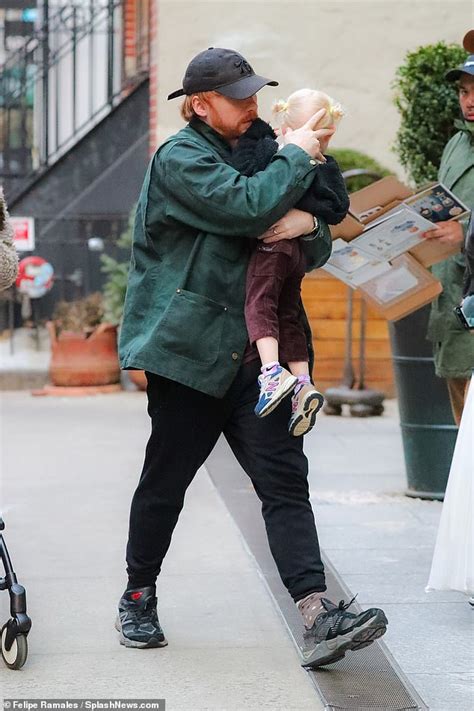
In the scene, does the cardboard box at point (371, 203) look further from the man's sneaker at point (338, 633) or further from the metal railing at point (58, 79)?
the metal railing at point (58, 79)

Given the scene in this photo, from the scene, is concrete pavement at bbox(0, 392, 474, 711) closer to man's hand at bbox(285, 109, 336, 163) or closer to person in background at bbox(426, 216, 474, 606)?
person in background at bbox(426, 216, 474, 606)

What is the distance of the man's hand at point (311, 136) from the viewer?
409 cm

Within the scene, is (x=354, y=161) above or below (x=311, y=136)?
A: below

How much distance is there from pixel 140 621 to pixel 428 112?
3.83m

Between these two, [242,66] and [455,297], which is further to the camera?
[455,297]

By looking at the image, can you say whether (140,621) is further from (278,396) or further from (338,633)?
(278,396)

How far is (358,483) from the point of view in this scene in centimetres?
733

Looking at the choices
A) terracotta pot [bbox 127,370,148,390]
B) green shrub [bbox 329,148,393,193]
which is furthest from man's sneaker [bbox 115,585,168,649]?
green shrub [bbox 329,148,393,193]

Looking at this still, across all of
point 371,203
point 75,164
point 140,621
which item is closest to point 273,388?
point 140,621

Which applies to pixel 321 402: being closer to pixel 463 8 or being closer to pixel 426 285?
pixel 426 285

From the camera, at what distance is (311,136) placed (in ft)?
13.5

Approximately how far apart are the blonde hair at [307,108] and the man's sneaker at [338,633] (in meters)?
1.46

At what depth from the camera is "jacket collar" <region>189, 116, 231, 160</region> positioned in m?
4.25

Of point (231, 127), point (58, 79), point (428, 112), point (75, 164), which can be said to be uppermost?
point (231, 127)
